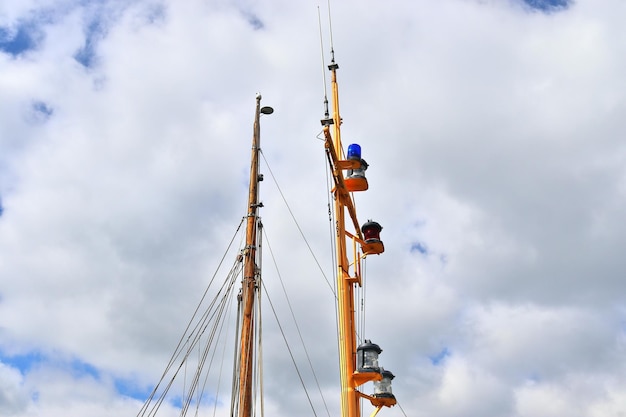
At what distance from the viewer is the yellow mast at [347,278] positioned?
1401cm

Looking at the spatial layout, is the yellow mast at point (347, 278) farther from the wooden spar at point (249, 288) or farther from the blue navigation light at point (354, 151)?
the wooden spar at point (249, 288)

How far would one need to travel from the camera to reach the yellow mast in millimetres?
14008

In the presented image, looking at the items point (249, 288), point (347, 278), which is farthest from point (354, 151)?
point (249, 288)

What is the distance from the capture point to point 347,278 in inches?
611

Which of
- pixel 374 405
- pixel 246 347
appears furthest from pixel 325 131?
pixel 246 347

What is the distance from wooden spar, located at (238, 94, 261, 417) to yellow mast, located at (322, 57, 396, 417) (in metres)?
9.97

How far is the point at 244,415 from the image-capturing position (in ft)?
76.7

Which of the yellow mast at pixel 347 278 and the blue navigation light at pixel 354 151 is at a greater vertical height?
the blue navigation light at pixel 354 151

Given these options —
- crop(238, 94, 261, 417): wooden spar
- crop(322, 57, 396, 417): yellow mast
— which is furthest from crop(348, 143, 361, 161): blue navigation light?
crop(238, 94, 261, 417): wooden spar

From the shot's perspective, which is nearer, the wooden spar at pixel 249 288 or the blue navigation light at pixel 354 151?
the blue navigation light at pixel 354 151

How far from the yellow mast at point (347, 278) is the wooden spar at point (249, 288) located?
9.97 m

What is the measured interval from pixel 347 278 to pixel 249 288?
1151 centimetres

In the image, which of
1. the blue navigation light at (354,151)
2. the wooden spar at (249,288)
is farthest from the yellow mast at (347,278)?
the wooden spar at (249,288)

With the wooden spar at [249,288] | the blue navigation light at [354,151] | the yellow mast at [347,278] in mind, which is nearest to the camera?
the yellow mast at [347,278]
